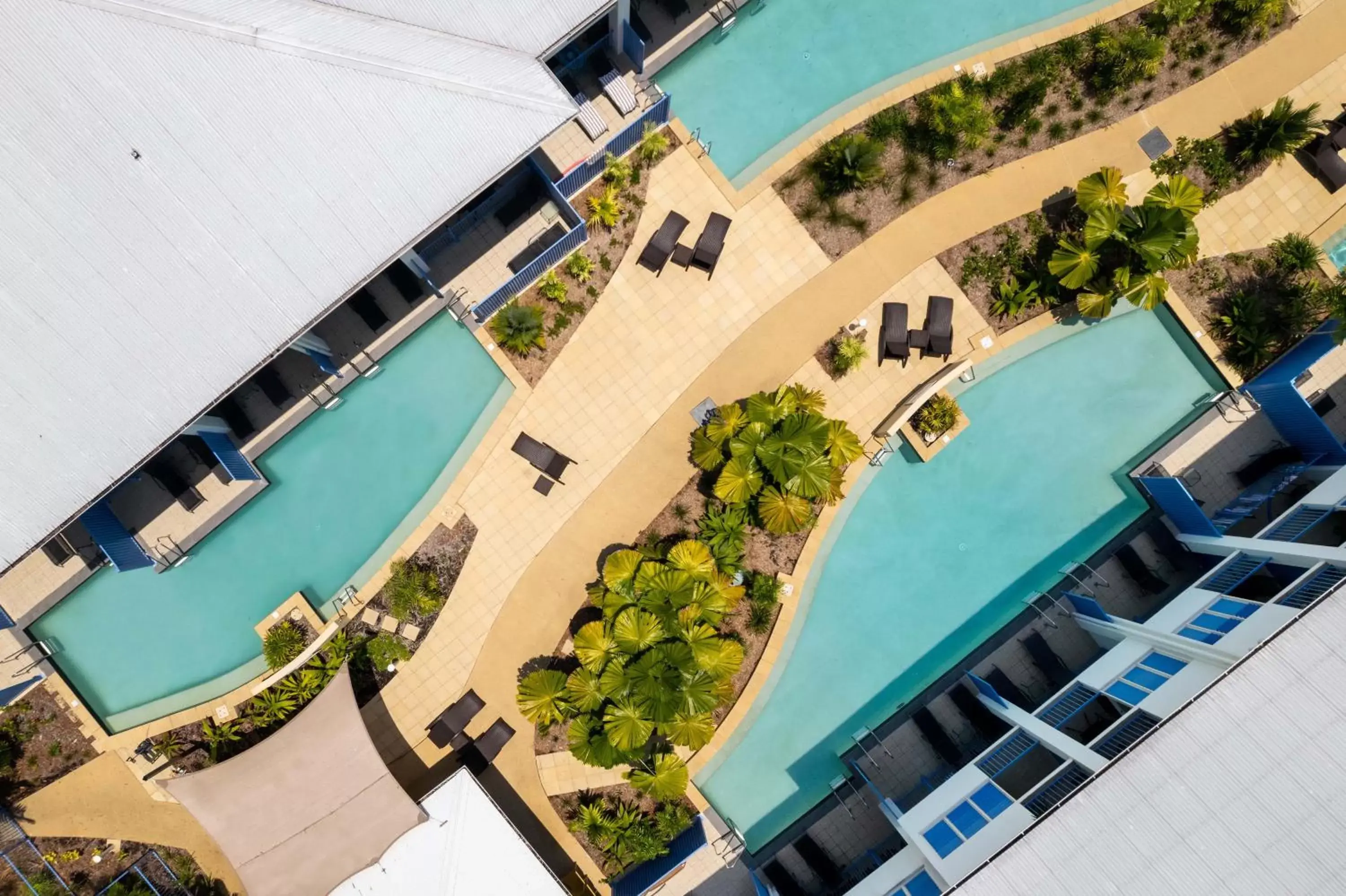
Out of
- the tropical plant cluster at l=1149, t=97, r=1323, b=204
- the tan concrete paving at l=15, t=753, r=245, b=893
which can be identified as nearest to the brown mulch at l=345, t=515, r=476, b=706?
the tan concrete paving at l=15, t=753, r=245, b=893

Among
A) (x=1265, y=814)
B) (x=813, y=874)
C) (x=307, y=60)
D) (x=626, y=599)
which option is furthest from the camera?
(x=813, y=874)

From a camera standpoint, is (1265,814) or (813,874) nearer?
(1265,814)

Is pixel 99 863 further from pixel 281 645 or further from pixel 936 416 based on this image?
pixel 936 416

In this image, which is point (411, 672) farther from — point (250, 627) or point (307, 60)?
point (307, 60)

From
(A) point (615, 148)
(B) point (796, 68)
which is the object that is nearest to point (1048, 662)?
(B) point (796, 68)

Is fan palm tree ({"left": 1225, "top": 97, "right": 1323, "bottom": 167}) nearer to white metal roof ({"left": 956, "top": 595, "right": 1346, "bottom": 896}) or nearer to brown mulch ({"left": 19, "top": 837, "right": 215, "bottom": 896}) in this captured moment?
white metal roof ({"left": 956, "top": 595, "right": 1346, "bottom": 896})

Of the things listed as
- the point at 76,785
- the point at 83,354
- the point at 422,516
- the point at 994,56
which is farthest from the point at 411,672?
the point at 994,56

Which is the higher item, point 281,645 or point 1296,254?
point 281,645

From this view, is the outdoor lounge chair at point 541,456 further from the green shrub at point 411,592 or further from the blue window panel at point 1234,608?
the blue window panel at point 1234,608
